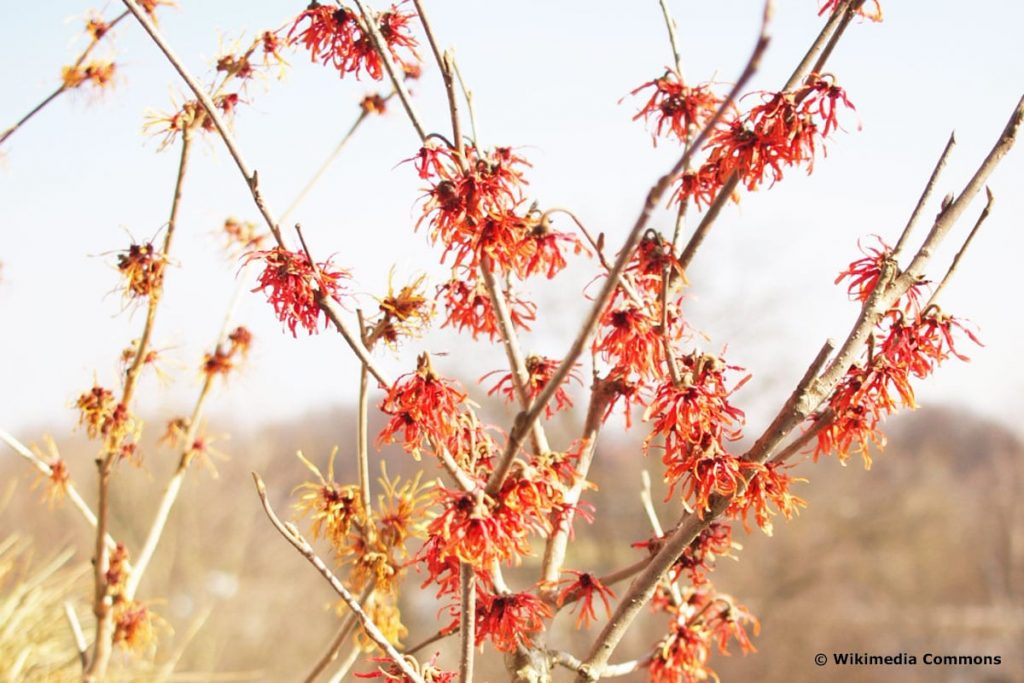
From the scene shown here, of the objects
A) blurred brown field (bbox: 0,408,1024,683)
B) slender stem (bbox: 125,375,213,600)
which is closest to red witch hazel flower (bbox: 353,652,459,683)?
slender stem (bbox: 125,375,213,600)

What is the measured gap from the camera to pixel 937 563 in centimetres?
1714

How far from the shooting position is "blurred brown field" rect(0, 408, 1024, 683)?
13383 millimetres

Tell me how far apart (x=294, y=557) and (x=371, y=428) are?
8640 millimetres

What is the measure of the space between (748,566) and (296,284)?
604 inches

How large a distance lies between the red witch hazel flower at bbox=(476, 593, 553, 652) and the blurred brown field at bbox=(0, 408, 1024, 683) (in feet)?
35.0

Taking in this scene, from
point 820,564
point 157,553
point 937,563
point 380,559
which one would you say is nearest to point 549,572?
point 380,559

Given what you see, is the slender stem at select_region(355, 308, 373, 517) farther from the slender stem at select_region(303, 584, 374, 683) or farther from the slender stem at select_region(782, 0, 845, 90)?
the slender stem at select_region(782, 0, 845, 90)

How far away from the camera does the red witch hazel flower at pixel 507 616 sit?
3.67 feet

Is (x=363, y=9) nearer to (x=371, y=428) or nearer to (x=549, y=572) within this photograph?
(x=549, y=572)

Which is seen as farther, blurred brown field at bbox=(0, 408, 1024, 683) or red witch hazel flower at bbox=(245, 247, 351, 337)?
blurred brown field at bbox=(0, 408, 1024, 683)

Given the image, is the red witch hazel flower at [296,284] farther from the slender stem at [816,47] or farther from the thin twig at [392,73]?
the slender stem at [816,47]

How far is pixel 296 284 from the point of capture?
1.06 m

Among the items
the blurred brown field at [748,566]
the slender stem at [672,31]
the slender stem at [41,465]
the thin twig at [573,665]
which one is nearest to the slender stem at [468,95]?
the slender stem at [672,31]

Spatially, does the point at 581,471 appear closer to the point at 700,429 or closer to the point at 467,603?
the point at 700,429
